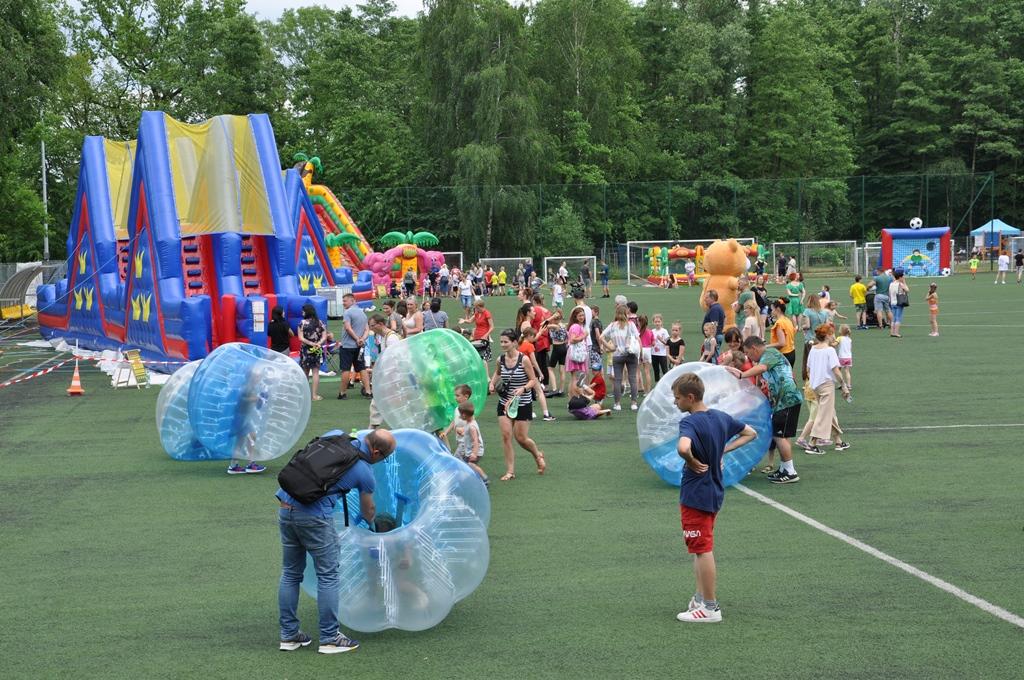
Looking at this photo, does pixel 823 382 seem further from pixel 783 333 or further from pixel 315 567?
pixel 315 567

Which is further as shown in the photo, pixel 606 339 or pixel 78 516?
pixel 606 339

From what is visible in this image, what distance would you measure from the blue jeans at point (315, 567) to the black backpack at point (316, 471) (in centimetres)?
17

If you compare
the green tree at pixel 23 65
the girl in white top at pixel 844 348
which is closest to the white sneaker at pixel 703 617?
the girl in white top at pixel 844 348

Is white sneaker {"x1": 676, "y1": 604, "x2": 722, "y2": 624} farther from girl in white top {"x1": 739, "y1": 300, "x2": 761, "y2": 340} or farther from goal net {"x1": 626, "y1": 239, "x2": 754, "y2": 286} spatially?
goal net {"x1": 626, "y1": 239, "x2": 754, "y2": 286}

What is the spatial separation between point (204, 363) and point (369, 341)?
5.70m

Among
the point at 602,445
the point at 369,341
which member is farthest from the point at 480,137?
the point at 602,445

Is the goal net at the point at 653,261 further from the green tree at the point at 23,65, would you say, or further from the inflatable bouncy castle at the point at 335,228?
the green tree at the point at 23,65

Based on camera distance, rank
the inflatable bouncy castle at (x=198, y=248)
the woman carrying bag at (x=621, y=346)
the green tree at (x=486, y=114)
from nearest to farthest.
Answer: the woman carrying bag at (x=621, y=346), the inflatable bouncy castle at (x=198, y=248), the green tree at (x=486, y=114)

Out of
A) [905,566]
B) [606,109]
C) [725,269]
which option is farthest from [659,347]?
[606,109]

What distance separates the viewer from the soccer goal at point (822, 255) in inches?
2264

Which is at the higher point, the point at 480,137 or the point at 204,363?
the point at 480,137

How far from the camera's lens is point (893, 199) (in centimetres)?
6575

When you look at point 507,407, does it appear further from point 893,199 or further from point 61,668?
point 893,199

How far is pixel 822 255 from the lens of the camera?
5831 cm
